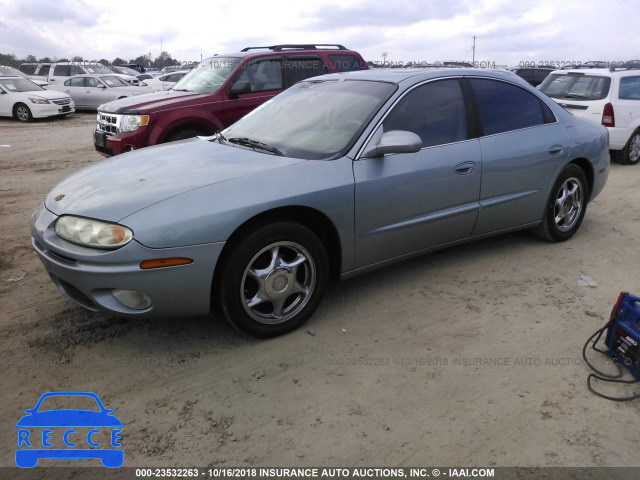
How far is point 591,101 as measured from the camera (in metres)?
8.98

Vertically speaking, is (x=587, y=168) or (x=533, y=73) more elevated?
(x=533, y=73)

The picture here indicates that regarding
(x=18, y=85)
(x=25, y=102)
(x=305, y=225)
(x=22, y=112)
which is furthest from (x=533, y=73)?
(x=305, y=225)

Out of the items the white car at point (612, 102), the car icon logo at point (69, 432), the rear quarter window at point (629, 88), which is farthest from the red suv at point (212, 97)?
the car icon logo at point (69, 432)

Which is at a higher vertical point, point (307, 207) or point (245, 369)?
point (307, 207)

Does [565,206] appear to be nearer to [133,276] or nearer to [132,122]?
[133,276]

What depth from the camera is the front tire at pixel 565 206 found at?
479cm

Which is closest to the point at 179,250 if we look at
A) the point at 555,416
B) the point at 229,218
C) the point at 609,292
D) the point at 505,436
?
the point at 229,218

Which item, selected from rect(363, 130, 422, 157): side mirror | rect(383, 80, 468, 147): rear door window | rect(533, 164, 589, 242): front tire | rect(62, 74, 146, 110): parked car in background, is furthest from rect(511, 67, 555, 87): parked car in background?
rect(363, 130, 422, 157): side mirror

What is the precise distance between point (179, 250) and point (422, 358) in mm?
1517

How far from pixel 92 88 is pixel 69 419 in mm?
18825

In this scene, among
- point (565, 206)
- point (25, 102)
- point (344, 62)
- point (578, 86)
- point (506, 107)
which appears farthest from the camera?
point (25, 102)

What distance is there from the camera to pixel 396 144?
3.41 metres

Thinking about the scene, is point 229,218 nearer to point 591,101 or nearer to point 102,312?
point 102,312

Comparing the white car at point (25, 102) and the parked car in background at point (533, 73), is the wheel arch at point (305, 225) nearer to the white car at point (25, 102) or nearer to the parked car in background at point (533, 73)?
the white car at point (25, 102)
